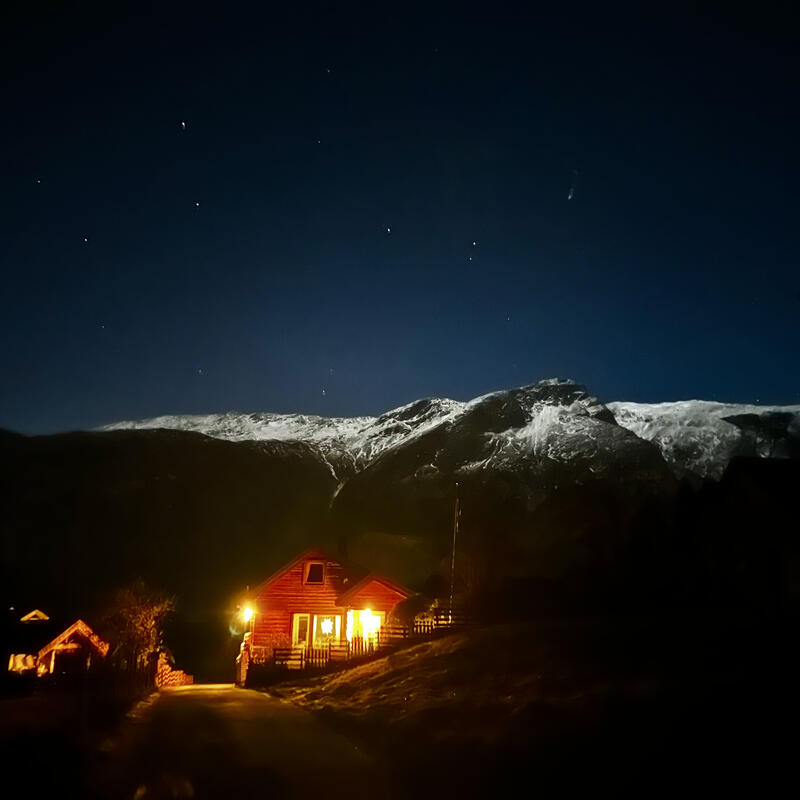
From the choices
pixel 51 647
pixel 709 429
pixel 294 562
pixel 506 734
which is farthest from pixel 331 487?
pixel 506 734

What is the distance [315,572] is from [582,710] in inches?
1561

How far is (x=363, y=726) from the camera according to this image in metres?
18.1

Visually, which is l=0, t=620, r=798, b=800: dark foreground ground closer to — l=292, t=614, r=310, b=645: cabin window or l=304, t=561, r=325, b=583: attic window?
l=292, t=614, r=310, b=645: cabin window

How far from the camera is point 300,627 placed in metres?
50.6

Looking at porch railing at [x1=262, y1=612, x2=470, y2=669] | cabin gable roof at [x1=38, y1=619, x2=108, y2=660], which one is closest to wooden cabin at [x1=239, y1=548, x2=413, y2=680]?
porch railing at [x1=262, y1=612, x2=470, y2=669]

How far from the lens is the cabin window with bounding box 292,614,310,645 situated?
5016cm

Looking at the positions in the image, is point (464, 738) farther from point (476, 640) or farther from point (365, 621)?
point (365, 621)

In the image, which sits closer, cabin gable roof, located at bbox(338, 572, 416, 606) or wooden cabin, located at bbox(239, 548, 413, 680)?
cabin gable roof, located at bbox(338, 572, 416, 606)

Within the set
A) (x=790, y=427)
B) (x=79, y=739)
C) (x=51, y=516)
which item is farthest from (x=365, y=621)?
(x=790, y=427)

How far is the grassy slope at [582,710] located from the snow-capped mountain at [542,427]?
407 feet

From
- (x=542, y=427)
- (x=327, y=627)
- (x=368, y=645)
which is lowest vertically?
(x=327, y=627)

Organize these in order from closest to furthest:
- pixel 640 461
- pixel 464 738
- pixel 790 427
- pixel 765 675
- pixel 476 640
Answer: pixel 765 675 → pixel 464 738 → pixel 476 640 → pixel 640 461 → pixel 790 427

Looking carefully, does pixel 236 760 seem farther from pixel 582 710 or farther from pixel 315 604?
pixel 315 604

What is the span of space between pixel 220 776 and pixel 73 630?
43.6 meters
